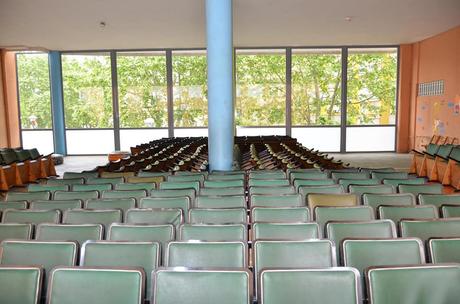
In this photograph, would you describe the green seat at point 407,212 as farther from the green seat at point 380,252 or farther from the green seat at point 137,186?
the green seat at point 137,186

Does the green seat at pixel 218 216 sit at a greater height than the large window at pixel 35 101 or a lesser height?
lesser

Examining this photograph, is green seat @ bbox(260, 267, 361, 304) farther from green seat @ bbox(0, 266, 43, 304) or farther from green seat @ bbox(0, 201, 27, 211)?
green seat @ bbox(0, 201, 27, 211)

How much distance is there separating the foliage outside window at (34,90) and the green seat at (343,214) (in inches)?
624

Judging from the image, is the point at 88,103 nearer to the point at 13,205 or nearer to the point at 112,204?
the point at 13,205

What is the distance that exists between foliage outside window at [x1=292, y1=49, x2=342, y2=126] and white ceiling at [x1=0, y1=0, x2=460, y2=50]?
0.82 metres

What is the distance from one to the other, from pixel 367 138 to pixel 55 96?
1312 centimetres

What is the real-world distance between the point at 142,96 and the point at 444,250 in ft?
50.6

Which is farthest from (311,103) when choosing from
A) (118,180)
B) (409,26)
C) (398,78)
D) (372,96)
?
(118,180)

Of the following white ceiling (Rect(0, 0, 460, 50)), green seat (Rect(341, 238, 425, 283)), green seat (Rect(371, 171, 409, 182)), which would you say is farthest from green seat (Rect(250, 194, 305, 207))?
white ceiling (Rect(0, 0, 460, 50))

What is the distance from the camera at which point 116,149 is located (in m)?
17.1

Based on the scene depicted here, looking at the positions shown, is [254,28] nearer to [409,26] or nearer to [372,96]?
[409,26]

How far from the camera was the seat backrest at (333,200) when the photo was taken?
4.13 meters

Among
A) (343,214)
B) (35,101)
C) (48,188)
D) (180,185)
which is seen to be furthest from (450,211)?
(35,101)

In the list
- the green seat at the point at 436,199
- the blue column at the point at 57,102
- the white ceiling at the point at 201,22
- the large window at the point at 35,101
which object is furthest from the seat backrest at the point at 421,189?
the large window at the point at 35,101
